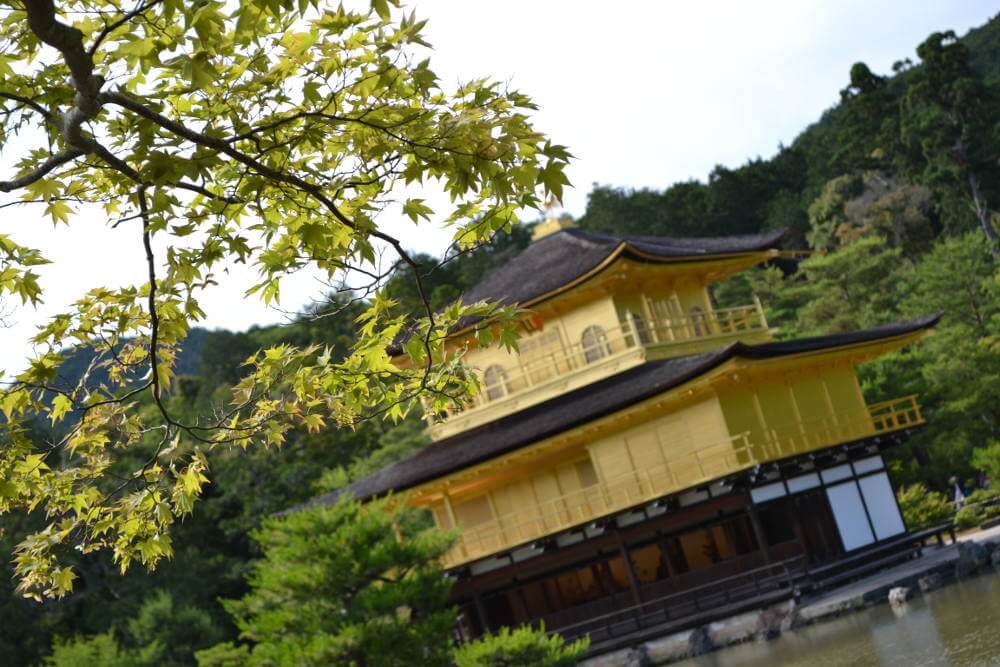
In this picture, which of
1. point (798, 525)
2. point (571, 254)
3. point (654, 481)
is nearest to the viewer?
point (798, 525)

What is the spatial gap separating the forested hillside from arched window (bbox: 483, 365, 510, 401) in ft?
11.0

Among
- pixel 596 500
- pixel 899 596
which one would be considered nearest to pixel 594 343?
pixel 596 500

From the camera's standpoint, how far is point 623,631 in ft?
76.1

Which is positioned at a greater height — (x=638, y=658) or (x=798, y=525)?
(x=798, y=525)

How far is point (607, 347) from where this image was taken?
25719 millimetres

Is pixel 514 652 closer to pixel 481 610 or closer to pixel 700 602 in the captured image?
pixel 700 602

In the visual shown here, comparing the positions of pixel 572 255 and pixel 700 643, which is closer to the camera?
pixel 700 643

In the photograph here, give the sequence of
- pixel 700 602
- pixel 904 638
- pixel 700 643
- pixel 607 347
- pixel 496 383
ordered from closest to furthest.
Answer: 1. pixel 904 638
2. pixel 700 643
3. pixel 700 602
4. pixel 607 347
5. pixel 496 383

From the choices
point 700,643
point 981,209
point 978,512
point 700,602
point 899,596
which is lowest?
point 978,512

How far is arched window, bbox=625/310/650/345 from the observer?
81.9 ft

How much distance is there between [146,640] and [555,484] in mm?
13011

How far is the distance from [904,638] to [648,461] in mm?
8876

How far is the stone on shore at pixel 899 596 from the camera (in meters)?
19.1

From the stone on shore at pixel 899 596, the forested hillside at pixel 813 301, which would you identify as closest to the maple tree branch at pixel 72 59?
the forested hillside at pixel 813 301
